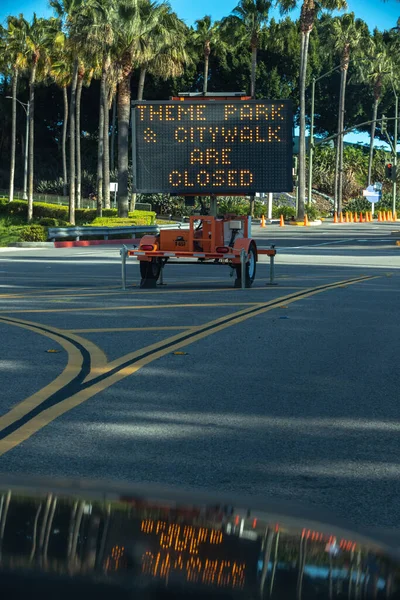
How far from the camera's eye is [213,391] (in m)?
9.13

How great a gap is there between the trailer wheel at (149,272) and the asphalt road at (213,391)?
150 cm

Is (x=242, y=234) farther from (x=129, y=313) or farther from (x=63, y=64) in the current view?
(x=63, y=64)

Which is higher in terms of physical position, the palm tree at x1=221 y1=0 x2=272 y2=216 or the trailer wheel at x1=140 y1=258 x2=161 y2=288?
the palm tree at x1=221 y1=0 x2=272 y2=216

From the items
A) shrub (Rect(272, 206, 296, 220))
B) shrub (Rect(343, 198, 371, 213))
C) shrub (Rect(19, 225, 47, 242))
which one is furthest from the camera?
shrub (Rect(343, 198, 371, 213))

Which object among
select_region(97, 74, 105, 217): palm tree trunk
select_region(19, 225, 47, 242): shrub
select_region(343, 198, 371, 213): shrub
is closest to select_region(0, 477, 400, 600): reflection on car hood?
select_region(19, 225, 47, 242): shrub

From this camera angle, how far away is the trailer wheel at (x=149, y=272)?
20.6 metres

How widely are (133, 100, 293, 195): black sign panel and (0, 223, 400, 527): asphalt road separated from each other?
13.7 feet

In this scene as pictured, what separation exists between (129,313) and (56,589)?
12.8 metres

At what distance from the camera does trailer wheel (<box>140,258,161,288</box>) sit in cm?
2062

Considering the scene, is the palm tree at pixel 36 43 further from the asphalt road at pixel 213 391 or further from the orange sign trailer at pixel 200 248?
the asphalt road at pixel 213 391

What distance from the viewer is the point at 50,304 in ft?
54.8

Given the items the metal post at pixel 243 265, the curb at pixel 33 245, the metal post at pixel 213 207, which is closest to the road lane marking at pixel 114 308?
the metal post at pixel 243 265

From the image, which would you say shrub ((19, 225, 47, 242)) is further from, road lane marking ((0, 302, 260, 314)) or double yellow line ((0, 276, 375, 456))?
double yellow line ((0, 276, 375, 456))

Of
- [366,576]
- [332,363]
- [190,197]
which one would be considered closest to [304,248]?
[190,197]
